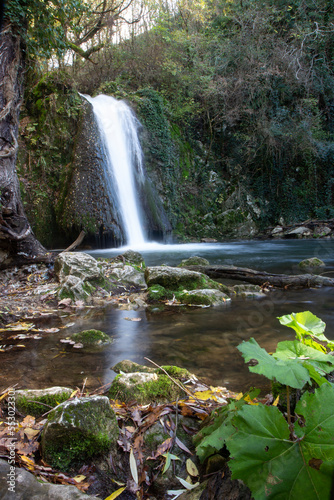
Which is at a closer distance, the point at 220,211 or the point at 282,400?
the point at 282,400

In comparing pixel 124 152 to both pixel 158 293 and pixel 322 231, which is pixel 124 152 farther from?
pixel 322 231

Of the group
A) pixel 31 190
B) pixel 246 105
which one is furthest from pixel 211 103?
pixel 31 190

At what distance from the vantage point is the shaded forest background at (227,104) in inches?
637

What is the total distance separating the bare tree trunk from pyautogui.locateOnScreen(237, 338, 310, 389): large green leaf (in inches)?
222

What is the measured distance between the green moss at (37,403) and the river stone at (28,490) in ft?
2.24

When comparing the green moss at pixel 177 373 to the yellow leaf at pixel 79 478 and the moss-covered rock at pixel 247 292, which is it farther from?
the moss-covered rock at pixel 247 292

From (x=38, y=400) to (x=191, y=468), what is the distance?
37.1 inches

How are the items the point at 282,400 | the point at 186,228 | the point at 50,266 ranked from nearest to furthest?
the point at 282,400 → the point at 50,266 → the point at 186,228

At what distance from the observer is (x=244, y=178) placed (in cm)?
1900

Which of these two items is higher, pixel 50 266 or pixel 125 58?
pixel 125 58

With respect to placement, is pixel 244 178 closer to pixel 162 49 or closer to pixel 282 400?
pixel 162 49

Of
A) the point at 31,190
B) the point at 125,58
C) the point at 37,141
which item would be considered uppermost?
the point at 125,58

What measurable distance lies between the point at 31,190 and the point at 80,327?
29.0ft

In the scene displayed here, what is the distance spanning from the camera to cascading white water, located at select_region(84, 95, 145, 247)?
12516mm
